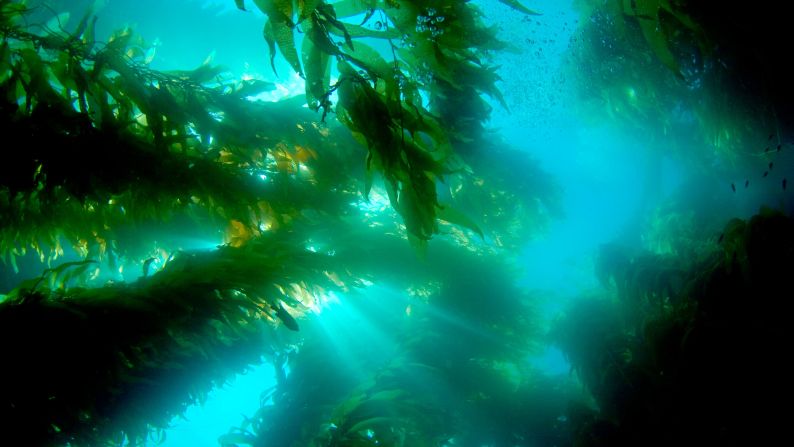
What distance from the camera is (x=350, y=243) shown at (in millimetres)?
4535

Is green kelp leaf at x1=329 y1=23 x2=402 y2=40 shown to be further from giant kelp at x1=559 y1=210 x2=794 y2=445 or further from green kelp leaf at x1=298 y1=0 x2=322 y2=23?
giant kelp at x1=559 y1=210 x2=794 y2=445

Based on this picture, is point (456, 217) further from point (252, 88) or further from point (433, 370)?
point (433, 370)

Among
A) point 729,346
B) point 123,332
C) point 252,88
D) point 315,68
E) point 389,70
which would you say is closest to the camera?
point 315,68

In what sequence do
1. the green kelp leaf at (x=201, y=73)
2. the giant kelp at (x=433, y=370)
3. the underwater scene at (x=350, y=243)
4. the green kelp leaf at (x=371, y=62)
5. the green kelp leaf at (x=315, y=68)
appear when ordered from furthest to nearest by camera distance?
the giant kelp at (x=433, y=370) → the green kelp leaf at (x=201, y=73) → the underwater scene at (x=350, y=243) → the green kelp leaf at (x=371, y=62) → the green kelp leaf at (x=315, y=68)

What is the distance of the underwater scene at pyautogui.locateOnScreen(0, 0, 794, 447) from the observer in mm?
1694

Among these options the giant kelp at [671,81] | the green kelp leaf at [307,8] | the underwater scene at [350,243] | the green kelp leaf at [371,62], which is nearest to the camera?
the green kelp leaf at [307,8]

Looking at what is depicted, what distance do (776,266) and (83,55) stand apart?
455 centimetres

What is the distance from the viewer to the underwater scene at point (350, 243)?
1.69 m

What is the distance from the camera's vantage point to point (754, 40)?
297 cm

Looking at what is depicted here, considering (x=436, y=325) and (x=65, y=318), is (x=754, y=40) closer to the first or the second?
(x=65, y=318)

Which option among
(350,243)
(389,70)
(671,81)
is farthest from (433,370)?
(671,81)

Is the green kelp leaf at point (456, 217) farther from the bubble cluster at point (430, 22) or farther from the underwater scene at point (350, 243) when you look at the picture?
the bubble cluster at point (430, 22)

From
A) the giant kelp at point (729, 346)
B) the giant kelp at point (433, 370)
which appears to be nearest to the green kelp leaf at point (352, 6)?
the giant kelp at point (729, 346)

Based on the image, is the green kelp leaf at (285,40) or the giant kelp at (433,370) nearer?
the green kelp leaf at (285,40)
